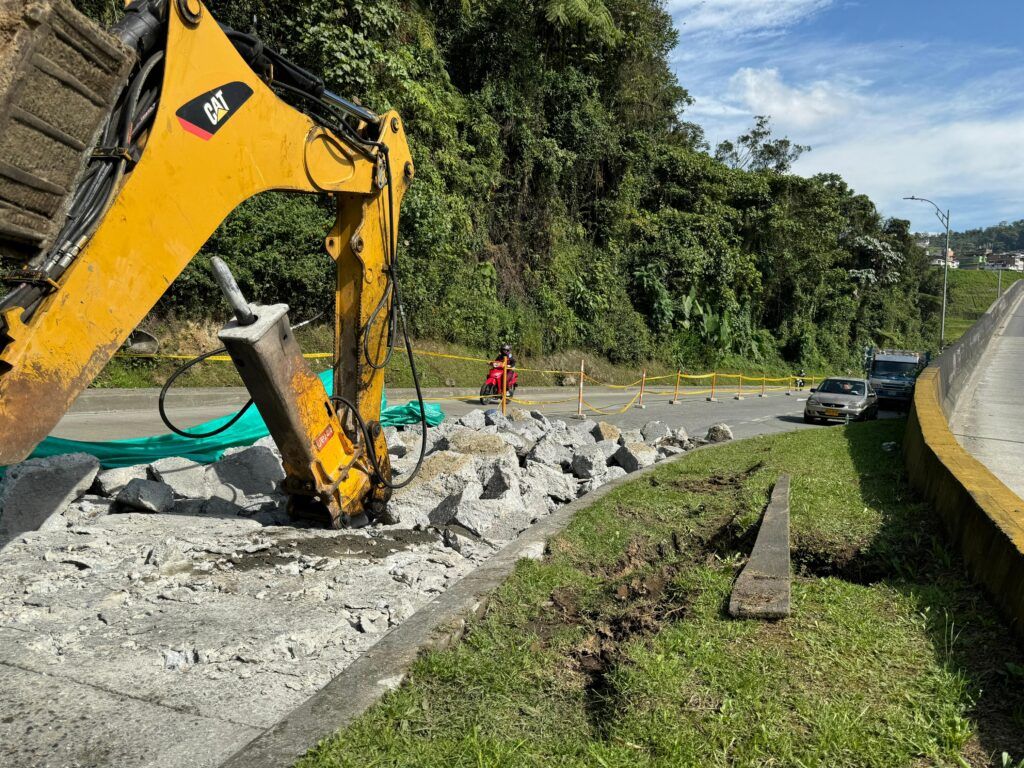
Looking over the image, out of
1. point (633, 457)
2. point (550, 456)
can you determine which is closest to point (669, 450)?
point (633, 457)

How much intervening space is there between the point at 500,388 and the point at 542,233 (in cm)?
1083

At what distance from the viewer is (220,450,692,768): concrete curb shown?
2984mm

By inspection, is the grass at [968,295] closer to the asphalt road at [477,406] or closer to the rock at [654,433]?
the asphalt road at [477,406]

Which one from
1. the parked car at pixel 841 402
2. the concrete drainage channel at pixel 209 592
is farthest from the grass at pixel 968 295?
the concrete drainage channel at pixel 209 592

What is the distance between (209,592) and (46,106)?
3.02m

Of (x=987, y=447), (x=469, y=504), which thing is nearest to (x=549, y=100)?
(x=987, y=447)

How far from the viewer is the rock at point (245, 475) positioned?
6.99 metres

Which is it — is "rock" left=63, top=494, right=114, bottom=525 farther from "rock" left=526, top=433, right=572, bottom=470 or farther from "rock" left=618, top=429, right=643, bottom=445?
"rock" left=618, top=429, right=643, bottom=445

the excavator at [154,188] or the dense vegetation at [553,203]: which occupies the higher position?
the dense vegetation at [553,203]

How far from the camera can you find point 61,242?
3459 millimetres

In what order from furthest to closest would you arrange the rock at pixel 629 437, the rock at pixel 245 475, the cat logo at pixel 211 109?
the rock at pixel 629 437
the rock at pixel 245 475
the cat logo at pixel 211 109

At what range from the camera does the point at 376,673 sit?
3.62 m

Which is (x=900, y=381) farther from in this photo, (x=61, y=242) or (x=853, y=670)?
(x=61, y=242)

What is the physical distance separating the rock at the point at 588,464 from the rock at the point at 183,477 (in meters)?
4.41
